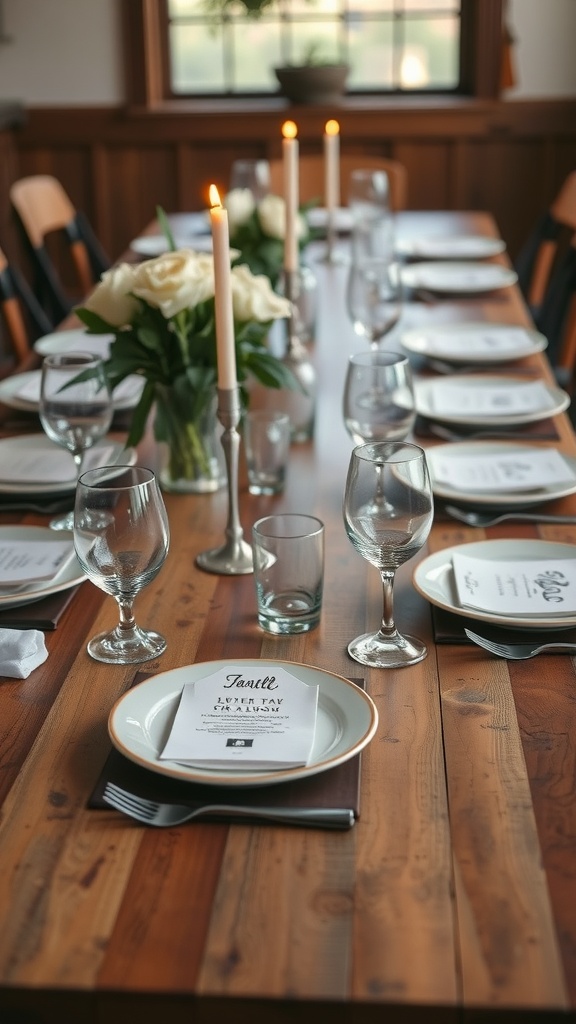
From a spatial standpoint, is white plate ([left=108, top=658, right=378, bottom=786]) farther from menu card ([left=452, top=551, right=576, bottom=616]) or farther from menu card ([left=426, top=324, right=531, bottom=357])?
menu card ([left=426, top=324, right=531, bottom=357])

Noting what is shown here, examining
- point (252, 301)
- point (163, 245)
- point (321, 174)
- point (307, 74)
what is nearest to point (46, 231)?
point (163, 245)

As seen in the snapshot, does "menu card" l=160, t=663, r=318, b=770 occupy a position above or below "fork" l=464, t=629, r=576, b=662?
above

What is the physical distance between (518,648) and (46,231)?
265 cm

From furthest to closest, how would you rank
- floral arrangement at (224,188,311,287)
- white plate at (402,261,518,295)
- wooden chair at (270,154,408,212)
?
wooden chair at (270,154,408,212), white plate at (402,261,518,295), floral arrangement at (224,188,311,287)

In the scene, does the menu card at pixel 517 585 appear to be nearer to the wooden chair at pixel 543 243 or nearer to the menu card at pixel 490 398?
the menu card at pixel 490 398

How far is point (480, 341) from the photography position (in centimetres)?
219

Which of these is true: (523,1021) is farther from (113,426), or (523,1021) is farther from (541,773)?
(113,426)

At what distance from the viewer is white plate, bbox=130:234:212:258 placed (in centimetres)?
305

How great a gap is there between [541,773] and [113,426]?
1069mm

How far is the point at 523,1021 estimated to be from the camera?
0.69 m

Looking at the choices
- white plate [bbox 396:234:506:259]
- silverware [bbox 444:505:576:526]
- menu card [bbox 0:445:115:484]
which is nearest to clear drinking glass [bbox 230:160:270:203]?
white plate [bbox 396:234:506:259]

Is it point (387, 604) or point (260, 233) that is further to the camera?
point (260, 233)

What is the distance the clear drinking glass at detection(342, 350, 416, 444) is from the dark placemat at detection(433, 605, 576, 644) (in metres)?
0.42

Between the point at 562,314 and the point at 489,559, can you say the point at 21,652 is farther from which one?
the point at 562,314
